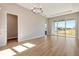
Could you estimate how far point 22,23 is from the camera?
838 cm

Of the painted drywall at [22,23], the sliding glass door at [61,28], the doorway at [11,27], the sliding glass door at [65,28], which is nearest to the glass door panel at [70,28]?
the sliding glass door at [65,28]

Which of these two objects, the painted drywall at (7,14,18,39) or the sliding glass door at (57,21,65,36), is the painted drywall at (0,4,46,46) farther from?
the sliding glass door at (57,21,65,36)

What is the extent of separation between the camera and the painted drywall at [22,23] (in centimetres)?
639

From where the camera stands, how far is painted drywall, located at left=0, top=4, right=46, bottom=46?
6.39 m

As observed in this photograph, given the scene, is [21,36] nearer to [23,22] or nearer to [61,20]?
[23,22]

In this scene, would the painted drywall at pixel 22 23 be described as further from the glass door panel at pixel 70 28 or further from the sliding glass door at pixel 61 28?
the glass door panel at pixel 70 28

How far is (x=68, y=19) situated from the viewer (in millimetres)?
12297

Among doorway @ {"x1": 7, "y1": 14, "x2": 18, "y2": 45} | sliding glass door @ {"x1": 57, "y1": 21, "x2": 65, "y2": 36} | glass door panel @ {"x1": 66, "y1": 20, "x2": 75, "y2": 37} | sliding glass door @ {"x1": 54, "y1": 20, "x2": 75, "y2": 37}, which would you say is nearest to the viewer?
doorway @ {"x1": 7, "y1": 14, "x2": 18, "y2": 45}

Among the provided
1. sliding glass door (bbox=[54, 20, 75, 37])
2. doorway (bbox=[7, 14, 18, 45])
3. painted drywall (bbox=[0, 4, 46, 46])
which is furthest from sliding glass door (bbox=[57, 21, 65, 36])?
doorway (bbox=[7, 14, 18, 45])

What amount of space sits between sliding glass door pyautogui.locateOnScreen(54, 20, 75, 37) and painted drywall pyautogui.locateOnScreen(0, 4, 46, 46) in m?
3.74

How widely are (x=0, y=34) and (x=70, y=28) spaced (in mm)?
9000

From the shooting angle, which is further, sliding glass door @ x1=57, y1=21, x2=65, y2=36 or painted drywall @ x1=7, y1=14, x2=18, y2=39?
sliding glass door @ x1=57, y1=21, x2=65, y2=36

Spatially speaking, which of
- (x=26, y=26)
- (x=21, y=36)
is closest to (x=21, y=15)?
(x=26, y=26)

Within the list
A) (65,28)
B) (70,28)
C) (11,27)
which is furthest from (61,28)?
(11,27)
